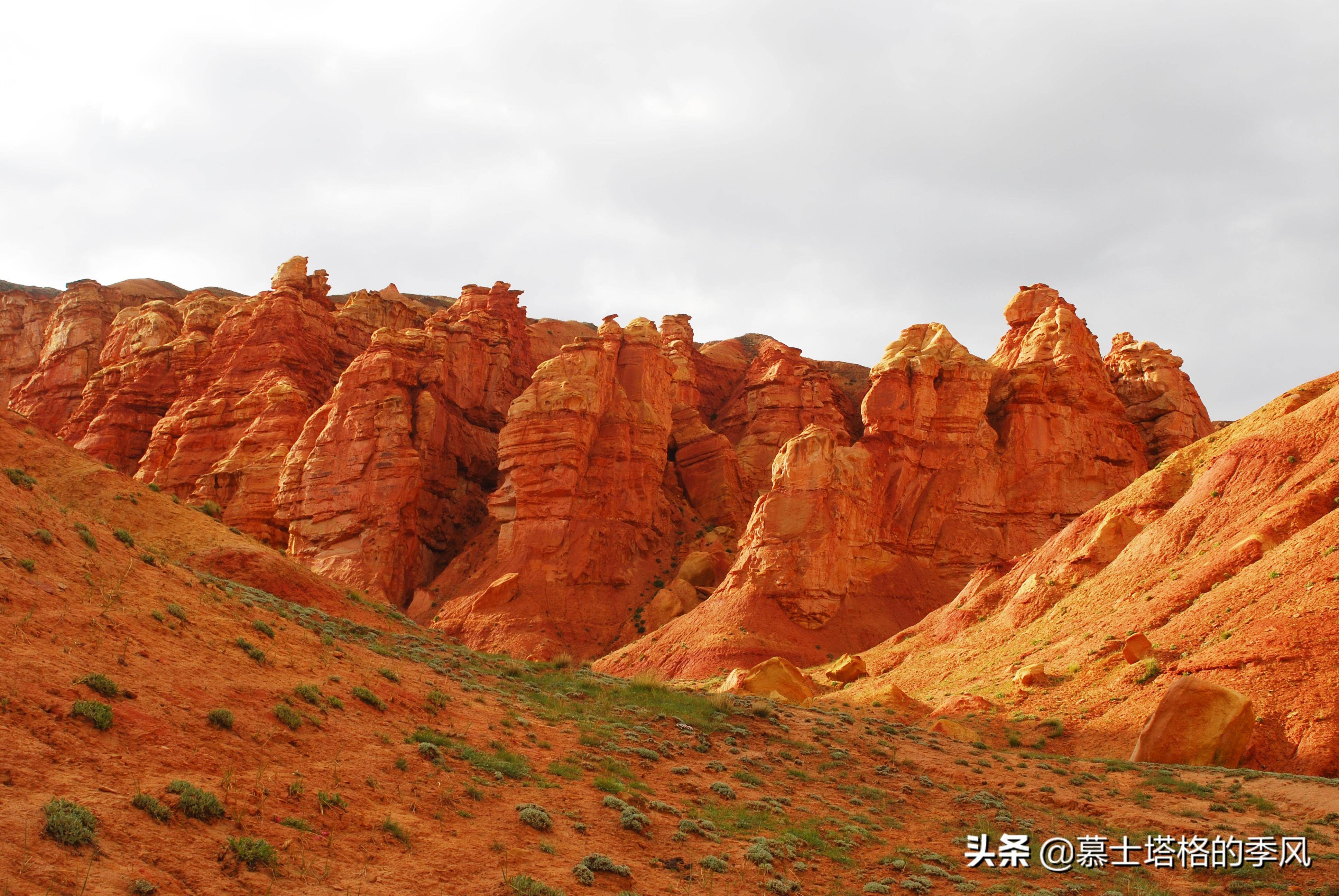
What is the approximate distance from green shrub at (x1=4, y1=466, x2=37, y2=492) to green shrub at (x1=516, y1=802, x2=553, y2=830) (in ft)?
44.2

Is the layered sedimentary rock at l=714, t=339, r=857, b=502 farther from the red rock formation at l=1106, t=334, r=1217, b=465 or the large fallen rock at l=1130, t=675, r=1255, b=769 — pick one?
the large fallen rock at l=1130, t=675, r=1255, b=769

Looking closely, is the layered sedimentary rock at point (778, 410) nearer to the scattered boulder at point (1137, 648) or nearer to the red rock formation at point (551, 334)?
the red rock formation at point (551, 334)

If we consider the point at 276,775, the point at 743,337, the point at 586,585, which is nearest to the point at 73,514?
the point at 276,775

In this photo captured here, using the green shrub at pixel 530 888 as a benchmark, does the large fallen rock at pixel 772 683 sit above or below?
above

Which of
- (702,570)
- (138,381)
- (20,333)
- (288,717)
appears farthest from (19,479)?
(20,333)

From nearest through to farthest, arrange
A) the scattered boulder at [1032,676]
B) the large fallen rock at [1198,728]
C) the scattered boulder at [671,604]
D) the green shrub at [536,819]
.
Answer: the green shrub at [536,819], the large fallen rock at [1198,728], the scattered boulder at [1032,676], the scattered boulder at [671,604]

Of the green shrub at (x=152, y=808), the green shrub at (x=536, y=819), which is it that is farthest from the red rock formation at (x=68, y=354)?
the green shrub at (x=152, y=808)

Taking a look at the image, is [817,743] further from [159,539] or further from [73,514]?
[159,539]

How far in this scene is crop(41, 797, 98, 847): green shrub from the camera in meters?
10.0

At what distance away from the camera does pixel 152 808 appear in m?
11.4

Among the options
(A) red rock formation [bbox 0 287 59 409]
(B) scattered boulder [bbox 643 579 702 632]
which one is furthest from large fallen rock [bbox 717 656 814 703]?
(A) red rock formation [bbox 0 287 59 409]

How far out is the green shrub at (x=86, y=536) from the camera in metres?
19.6

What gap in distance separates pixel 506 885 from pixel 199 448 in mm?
70203

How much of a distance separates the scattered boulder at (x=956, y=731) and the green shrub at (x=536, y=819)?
2046 cm
